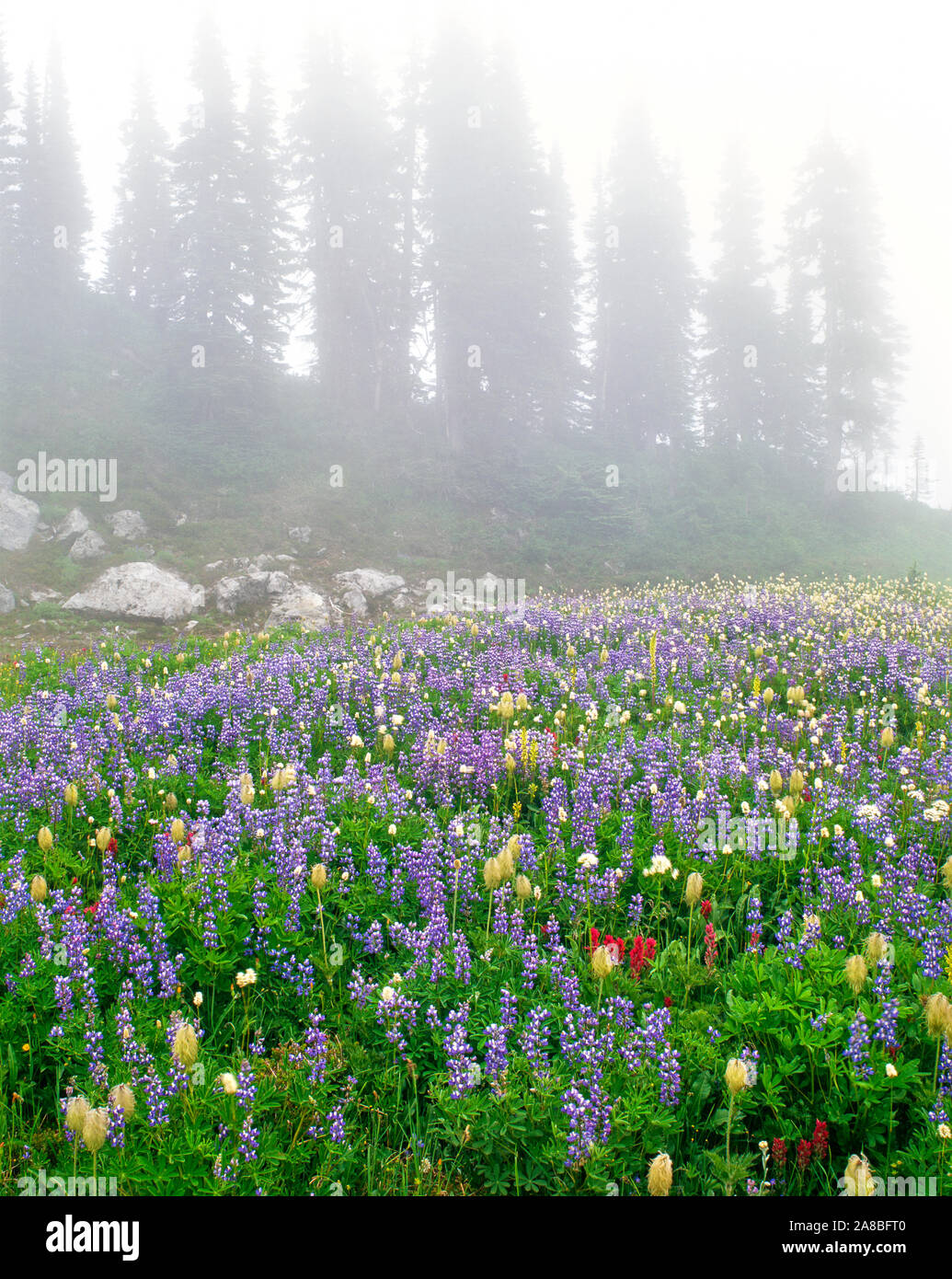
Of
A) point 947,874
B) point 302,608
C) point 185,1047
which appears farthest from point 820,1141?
point 302,608

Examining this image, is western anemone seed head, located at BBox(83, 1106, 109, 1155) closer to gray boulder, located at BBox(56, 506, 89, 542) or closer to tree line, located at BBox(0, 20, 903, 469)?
gray boulder, located at BBox(56, 506, 89, 542)

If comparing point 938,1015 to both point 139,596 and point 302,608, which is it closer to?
point 302,608

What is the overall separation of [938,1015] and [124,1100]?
2840mm

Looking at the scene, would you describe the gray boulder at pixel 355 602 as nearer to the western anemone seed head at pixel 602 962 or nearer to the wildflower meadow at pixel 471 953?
the wildflower meadow at pixel 471 953

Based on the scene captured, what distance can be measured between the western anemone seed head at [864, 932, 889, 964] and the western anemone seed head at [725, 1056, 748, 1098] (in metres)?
0.93

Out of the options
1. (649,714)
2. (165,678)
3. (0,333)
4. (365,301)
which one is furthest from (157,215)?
(649,714)

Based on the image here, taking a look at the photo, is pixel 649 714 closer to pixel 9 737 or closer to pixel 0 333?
pixel 9 737

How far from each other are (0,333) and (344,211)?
16.6m

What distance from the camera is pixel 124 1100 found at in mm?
2229

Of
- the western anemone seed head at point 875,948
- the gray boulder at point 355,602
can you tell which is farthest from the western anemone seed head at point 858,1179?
the gray boulder at point 355,602

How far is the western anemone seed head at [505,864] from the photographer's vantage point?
3361 mm

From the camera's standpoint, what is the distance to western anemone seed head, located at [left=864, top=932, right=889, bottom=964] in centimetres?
285

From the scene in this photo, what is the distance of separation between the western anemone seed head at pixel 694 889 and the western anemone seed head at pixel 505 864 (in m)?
0.89

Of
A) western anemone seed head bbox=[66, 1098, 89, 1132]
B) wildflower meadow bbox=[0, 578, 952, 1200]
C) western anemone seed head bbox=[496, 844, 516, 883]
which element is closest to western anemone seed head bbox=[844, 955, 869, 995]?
wildflower meadow bbox=[0, 578, 952, 1200]
